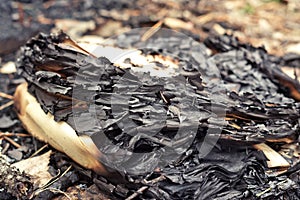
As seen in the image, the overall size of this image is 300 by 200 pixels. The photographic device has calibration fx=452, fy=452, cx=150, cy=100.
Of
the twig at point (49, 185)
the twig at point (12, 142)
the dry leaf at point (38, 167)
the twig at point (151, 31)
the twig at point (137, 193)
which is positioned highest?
the twig at point (151, 31)

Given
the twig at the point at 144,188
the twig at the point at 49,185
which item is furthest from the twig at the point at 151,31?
the twig at the point at 144,188

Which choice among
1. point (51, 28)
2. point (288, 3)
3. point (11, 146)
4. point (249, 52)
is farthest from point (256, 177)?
point (288, 3)

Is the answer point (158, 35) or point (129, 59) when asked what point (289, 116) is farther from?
point (158, 35)

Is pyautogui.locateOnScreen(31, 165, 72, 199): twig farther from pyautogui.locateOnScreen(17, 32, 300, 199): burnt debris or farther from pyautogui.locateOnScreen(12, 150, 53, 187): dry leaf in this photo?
pyautogui.locateOnScreen(17, 32, 300, 199): burnt debris

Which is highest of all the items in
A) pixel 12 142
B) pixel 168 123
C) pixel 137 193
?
pixel 168 123

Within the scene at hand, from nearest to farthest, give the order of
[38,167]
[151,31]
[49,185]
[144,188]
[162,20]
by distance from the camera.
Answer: [144,188] → [49,185] → [38,167] → [151,31] → [162,20]

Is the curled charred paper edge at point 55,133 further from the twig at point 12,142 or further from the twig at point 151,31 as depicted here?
the twig at point 151,31

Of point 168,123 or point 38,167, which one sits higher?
point 168,123

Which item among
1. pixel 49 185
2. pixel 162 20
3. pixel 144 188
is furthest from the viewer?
pixel 162 20

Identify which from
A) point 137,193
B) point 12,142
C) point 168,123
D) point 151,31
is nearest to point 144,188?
point 137,193

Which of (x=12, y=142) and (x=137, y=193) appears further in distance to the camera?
(x=12, y=142)

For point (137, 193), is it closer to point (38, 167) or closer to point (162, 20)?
point (38, 167)
